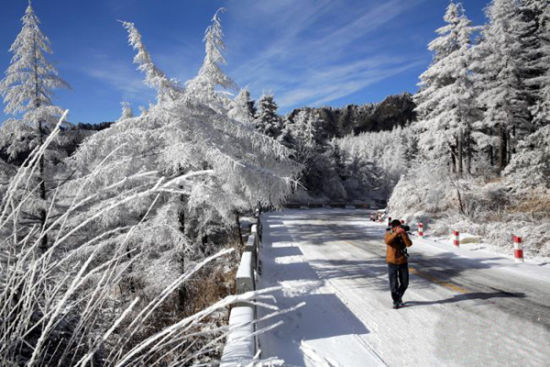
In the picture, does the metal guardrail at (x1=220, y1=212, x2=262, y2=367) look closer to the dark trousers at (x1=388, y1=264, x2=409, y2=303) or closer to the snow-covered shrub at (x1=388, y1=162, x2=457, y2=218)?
the dark trousers at (x1=388, y1=264, x2=409, y2=303)

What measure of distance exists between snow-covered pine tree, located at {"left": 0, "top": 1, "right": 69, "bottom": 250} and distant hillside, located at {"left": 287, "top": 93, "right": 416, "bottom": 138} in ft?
559

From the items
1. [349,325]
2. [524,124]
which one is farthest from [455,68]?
[349,325]

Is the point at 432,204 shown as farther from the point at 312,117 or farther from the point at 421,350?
the point at 312,117

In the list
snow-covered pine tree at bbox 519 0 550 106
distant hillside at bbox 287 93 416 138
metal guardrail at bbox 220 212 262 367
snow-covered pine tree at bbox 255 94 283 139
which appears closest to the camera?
metal guardrail at bbox 220 212 262 367

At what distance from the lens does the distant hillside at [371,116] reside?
180375mm

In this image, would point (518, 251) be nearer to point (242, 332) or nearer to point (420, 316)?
point (420, 316)

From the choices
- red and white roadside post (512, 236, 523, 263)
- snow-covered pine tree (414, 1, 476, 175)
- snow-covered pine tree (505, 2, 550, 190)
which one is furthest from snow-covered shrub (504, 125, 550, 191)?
red and white roadside post (512, 236, 523, 263)

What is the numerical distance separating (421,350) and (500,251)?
8912 millimetres

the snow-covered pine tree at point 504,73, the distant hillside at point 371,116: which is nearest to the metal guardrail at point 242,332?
the snow-covered pine tree at point 504,73

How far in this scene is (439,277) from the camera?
819cm

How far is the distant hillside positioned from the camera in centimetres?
18038

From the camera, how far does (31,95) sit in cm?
1029

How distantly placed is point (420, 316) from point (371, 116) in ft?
641

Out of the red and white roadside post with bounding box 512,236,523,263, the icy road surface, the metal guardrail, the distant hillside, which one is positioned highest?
the distant hillside
